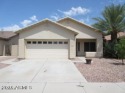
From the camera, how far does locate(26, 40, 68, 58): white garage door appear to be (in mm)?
27562

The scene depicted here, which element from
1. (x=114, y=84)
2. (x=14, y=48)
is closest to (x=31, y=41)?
(x=14, y=48)

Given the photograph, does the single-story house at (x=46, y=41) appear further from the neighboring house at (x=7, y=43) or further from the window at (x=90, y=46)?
the neighboring house at (x=7, y=43)

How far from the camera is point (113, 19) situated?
30891 millimetres

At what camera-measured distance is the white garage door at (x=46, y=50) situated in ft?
90.4

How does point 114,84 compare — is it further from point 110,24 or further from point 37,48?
point 110,24

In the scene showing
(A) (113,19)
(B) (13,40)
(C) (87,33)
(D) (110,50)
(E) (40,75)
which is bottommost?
(E) (40,75)

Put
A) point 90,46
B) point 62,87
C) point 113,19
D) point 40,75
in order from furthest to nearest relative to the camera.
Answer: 1. point 90,46
2. point 113,19
3. point 40,75
4. point 62,87

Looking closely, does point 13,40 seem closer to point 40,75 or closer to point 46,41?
point 46,41

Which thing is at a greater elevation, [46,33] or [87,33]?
[87,33]

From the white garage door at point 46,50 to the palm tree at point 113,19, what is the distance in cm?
673

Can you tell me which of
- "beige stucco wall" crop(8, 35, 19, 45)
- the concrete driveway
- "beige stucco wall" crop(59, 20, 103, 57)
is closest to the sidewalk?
the concrete driveway

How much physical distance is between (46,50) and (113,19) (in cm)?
1002

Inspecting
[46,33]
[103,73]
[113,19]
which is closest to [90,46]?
[113,19]

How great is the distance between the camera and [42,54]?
27.5 m
